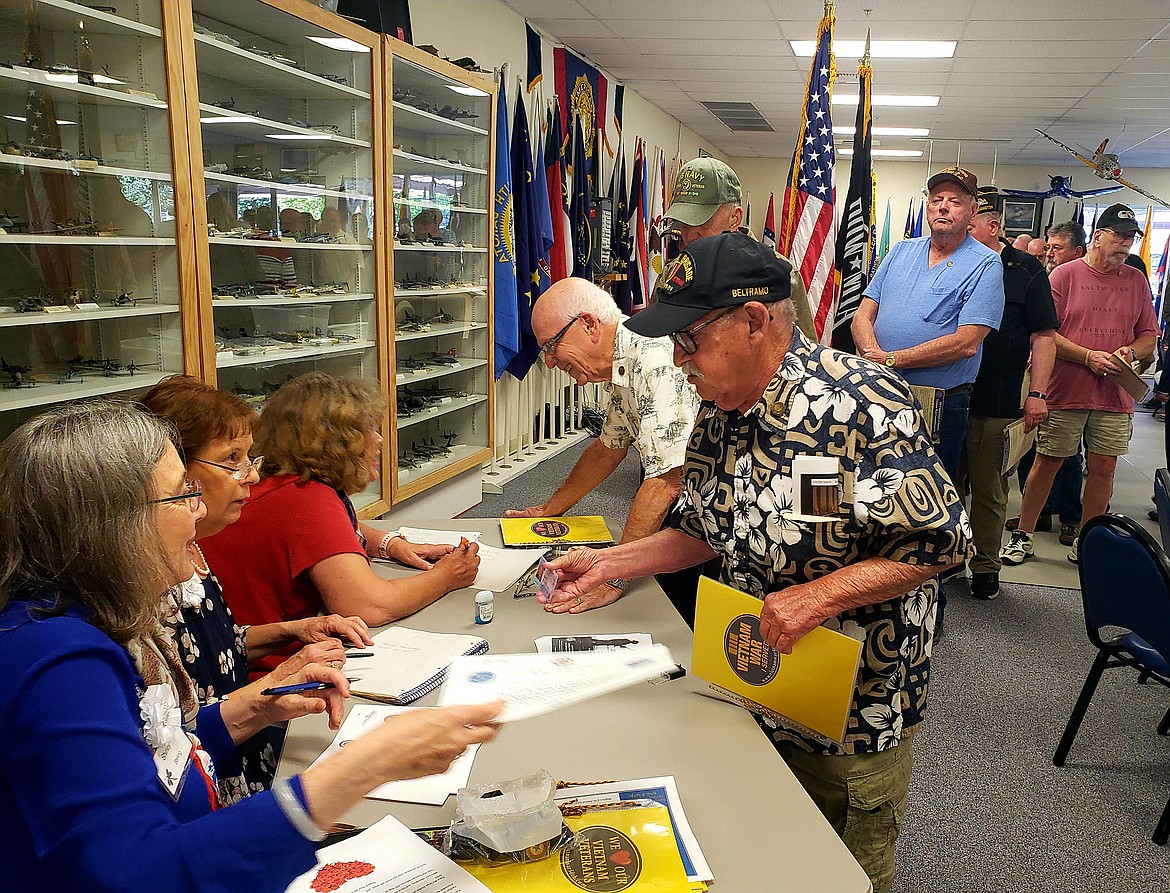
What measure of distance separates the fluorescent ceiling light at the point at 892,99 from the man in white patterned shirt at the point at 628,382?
732 centimetres

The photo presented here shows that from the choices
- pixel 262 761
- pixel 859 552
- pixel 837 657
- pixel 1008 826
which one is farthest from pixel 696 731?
pixel 1008 826

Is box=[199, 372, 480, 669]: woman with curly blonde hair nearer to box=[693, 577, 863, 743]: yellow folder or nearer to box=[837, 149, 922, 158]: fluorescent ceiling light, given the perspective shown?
box=[693, 577, 863, 743]: yellow folder

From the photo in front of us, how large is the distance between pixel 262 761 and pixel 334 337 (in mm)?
2574

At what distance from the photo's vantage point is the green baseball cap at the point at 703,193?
3.25 metres

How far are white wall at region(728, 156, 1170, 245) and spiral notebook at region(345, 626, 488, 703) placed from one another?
12.5 metres

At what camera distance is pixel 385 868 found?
43.3 inches

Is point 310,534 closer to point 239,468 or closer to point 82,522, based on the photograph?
point 239,468

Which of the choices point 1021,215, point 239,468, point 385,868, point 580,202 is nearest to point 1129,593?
point 385,868

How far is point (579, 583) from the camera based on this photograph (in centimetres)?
196

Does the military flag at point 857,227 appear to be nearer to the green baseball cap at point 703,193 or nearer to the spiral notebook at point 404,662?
the green baseball cap at point 703,193

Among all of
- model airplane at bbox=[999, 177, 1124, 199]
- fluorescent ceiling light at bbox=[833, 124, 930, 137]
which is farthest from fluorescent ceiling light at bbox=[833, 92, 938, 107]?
model airplane at bbox=[999, 177, 1124, 199]

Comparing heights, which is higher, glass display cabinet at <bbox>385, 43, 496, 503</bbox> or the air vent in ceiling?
the air vent in ceiling

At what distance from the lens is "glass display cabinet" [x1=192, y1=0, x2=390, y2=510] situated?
309cm

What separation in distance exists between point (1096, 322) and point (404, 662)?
4.72m
